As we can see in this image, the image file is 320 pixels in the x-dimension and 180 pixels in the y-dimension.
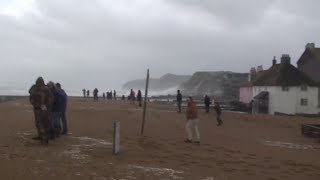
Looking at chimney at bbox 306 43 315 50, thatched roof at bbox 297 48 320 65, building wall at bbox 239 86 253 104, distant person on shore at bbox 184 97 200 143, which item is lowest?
distant person on shore at bbox 184 97 200 143

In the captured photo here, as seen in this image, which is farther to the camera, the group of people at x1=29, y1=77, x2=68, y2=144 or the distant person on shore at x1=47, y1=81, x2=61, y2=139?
the distant person on shore at x1=47, y1=81, x2=61, y2=139

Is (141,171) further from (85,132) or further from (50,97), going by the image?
(85,132)

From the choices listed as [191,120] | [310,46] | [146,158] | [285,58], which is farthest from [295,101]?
A: [146,158]

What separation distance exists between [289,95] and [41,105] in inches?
1642

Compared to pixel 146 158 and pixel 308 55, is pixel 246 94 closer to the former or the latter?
pixel 308 55

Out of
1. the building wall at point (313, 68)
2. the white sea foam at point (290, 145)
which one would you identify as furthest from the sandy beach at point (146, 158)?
the building wall at point (313, 68)

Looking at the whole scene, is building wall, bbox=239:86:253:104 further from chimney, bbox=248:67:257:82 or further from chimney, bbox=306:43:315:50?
chimney, bbox=306:43:315:50

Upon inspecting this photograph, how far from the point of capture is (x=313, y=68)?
5931cm

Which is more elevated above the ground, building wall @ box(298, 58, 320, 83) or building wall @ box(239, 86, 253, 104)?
building wall @ box(298, 58, 320, 83)

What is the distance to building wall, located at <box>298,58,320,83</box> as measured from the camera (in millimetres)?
58241

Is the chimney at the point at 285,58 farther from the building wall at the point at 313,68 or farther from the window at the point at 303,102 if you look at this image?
the window at the point at 303,102

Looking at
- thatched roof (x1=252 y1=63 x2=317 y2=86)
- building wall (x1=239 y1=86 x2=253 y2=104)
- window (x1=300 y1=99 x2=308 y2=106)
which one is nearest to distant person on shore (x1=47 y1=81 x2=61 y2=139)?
thatched roof (x1=252 y1=63 x2=317 y2=86)

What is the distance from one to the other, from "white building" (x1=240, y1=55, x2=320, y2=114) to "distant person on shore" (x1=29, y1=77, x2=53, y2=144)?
39.5 m

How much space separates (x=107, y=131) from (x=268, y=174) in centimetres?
873
